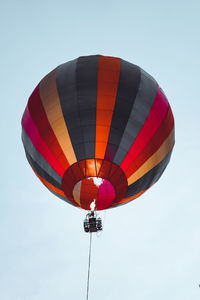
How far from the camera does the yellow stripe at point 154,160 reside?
939 cm

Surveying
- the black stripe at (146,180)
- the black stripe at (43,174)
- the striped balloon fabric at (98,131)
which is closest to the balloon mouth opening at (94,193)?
Answer: the striped balloon fabric at (98,131)

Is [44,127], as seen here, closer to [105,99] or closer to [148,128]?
[105,99]

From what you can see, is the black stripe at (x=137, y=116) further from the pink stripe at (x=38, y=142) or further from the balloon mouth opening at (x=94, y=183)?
the pink stripe at (x=38, y=142)

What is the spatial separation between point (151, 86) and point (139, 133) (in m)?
1.78

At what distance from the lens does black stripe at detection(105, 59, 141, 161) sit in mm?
8945

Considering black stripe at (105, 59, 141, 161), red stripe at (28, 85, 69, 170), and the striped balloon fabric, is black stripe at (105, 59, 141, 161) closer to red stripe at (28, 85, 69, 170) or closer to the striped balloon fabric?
the striped balloon fabric

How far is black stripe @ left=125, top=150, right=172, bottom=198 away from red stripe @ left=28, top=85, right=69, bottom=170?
2094mm

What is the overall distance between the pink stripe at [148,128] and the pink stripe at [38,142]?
1930 millimetres

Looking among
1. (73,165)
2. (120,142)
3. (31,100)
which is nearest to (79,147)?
(73,165)

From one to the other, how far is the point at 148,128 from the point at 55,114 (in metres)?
2.75

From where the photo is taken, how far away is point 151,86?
33.1ft

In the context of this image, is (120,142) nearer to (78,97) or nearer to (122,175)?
(122,175)

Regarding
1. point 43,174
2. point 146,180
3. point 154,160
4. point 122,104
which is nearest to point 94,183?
point 146,180

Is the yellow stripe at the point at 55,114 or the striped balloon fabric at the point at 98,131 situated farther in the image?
the yellow stripe at the point at 55,114
